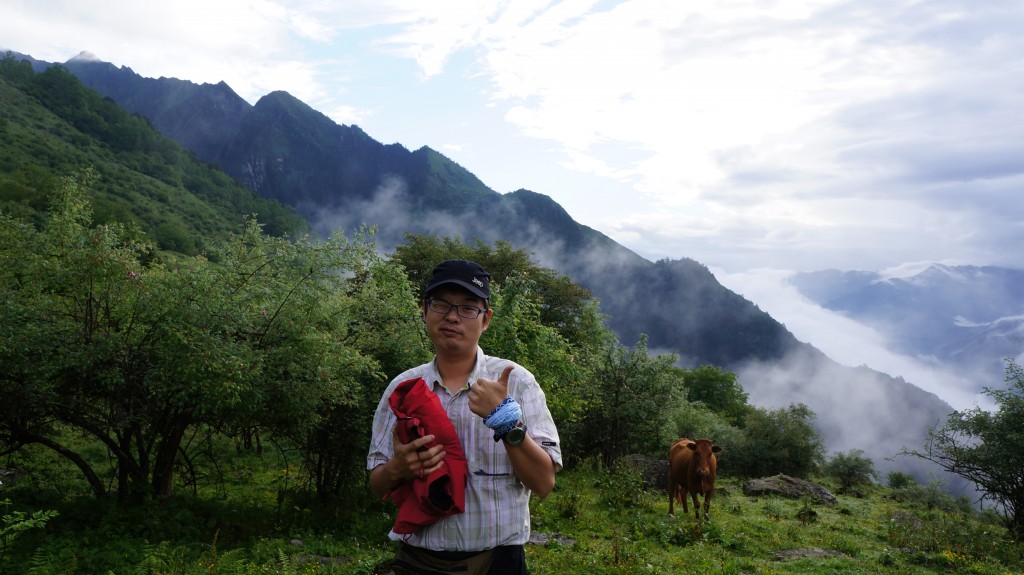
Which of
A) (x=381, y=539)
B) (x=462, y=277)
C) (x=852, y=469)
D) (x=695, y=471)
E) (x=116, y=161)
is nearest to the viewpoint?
(x=462, y=277)

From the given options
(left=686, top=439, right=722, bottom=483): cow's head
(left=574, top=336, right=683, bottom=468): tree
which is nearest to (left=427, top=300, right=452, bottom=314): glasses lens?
(left=686, top=439, right=722, bottom=483): cow's head

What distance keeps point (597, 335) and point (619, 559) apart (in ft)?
96.4

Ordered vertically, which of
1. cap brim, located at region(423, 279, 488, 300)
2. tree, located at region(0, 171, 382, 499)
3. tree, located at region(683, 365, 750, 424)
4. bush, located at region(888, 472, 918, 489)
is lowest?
bush, located at region(888, 472, 918, 489)

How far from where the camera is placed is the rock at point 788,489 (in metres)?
23.4

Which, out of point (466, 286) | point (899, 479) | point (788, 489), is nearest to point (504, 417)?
point (466, 286)

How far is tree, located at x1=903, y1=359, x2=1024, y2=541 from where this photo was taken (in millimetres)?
16797

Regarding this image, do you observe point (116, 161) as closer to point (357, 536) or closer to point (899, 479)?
point (357, 536)

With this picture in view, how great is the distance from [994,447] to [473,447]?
20655 millimetres

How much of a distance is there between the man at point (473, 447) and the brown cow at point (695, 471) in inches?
495

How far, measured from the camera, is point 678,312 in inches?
7377

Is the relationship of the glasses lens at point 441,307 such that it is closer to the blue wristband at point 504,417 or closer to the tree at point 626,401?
the blue wristband at point 504,417

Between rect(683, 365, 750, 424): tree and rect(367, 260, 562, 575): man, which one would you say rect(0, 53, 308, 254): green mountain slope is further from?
rect(367, 260, 562, 575): man

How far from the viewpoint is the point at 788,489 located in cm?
2389

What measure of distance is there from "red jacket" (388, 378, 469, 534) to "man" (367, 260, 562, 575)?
0.05m
